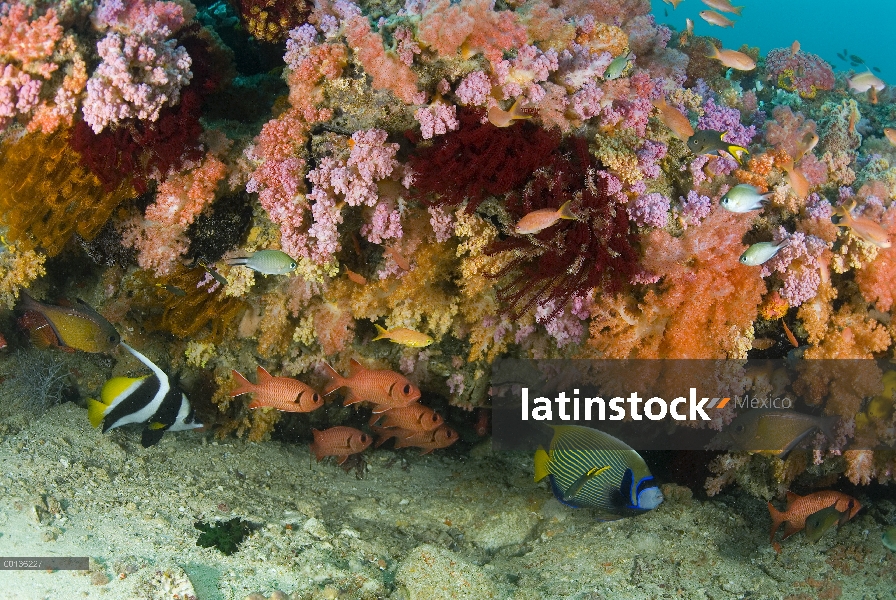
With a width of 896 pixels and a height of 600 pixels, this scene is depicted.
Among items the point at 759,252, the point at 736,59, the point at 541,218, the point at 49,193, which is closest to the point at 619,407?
the point at 759,252

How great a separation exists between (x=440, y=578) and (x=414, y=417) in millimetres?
1824

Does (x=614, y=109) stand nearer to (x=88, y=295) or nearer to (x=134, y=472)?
(x=134, y=472)

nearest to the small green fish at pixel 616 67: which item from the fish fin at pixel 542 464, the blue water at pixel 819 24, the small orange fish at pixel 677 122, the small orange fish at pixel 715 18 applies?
the small orange fish at pixel 677 122

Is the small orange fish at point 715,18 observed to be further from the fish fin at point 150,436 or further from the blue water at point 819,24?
the blue water at point 819,24

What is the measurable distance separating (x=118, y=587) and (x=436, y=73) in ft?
12.5

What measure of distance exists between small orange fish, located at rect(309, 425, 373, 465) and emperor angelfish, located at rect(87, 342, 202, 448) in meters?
1.26

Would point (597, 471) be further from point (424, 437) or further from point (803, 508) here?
point (424, 437)

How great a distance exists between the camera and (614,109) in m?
3.80

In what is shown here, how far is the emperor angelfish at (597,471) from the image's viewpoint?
3457 mm

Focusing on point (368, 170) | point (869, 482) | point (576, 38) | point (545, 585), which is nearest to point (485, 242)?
point (368, 170)

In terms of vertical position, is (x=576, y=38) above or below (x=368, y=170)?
above

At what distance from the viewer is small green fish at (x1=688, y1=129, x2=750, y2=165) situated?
3.62 meters

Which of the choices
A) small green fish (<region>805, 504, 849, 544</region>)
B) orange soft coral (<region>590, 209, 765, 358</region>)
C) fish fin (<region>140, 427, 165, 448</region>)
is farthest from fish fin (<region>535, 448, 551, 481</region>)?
fish fin (<region>140, 427, 165, 448</region>)

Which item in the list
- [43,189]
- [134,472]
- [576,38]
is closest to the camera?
[43,189]
